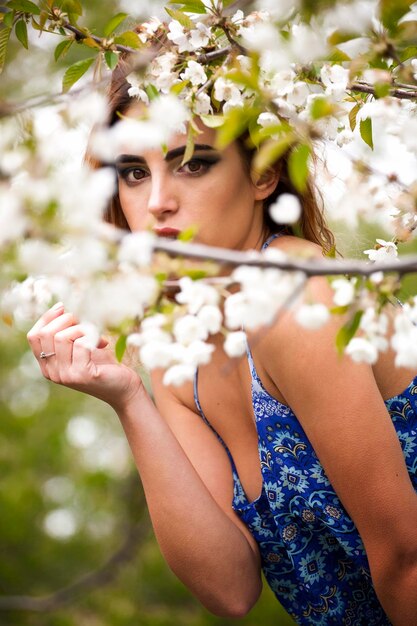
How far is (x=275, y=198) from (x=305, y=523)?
86 centimetres

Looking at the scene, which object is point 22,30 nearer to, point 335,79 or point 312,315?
point 335,79

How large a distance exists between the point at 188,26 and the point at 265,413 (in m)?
0.94

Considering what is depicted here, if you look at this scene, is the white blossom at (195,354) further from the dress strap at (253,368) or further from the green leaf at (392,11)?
the dress strap at (253,368)

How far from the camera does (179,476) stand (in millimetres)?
2029

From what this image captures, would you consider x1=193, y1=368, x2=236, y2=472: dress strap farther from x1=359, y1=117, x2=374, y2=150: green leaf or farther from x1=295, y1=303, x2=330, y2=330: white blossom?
x1=295, y1=303, x2=330, y2=330: white blossom

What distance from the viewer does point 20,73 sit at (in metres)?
5.34

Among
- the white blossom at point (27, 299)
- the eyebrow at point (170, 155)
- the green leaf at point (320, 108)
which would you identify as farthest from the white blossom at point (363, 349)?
the eyebrow at point (170, 155)

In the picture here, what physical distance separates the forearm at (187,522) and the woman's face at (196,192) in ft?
1.49

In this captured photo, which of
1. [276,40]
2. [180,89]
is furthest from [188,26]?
[276,40]

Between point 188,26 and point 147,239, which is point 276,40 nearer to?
point 188,26

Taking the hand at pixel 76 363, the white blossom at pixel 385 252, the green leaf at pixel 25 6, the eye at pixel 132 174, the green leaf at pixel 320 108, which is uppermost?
the green leaf at pixel 320 108

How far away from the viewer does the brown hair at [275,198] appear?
6.39ft

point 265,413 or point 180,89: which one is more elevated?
point 180,89

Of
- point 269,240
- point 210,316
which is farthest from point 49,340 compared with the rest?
point 210,316
